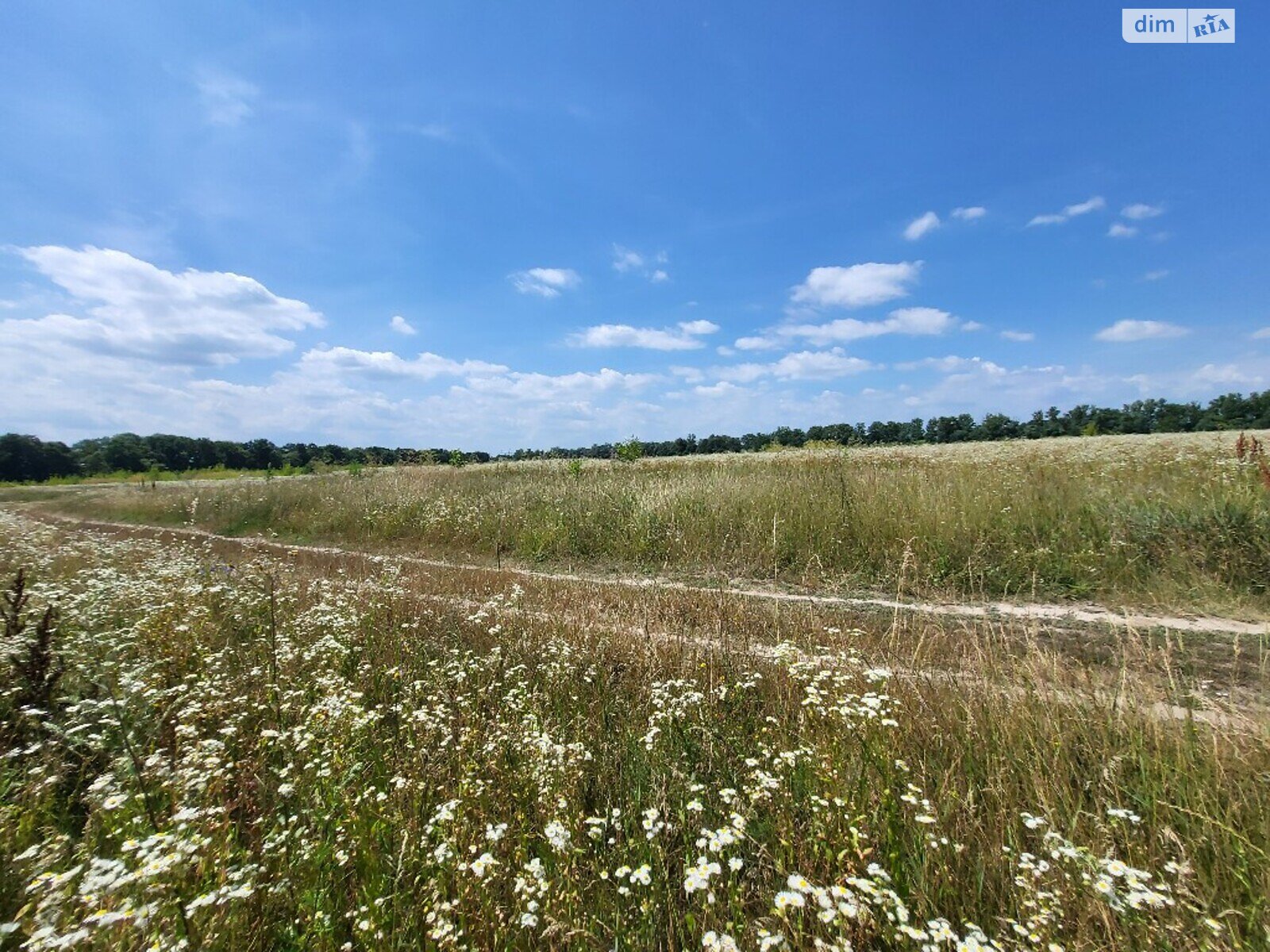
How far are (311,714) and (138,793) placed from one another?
85cm

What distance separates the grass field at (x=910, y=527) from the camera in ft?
21.8

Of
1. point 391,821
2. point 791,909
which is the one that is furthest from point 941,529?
point 391,821

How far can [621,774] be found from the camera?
287 centimetres

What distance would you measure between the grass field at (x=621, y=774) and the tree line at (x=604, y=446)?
27286 mm

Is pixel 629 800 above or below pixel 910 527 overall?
below

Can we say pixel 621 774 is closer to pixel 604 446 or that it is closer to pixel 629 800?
pixel 629 800

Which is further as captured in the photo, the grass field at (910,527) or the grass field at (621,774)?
the grass field at (910,527)

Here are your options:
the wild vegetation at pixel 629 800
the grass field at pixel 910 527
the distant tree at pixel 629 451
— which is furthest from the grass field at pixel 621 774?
the distant tree at pixel 629 451

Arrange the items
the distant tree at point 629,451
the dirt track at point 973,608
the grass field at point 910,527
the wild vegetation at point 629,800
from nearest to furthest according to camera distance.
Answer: the wild vegetation at point 629,800 → the dirt track at point 973,608 → the grass field at point 910,527 → the distant tree at point 629,451

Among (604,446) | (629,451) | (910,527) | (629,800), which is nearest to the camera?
(629,800)

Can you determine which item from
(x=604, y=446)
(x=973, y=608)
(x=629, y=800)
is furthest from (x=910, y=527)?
(x=604, y=446)

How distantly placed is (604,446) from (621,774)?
55.0 m

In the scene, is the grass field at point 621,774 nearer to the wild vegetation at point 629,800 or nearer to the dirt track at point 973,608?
the wild vegetation at point 629,800

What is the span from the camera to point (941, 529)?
8.06 m
